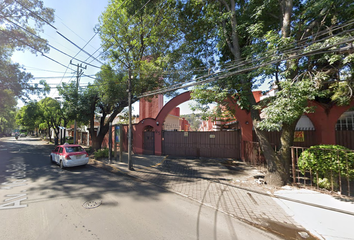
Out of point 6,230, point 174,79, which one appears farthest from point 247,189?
point 174,79

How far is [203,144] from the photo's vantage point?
1229 cm

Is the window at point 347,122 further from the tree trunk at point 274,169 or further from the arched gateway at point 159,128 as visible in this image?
the tree trunk at point 274,169

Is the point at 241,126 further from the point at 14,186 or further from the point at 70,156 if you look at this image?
the point at 14,186

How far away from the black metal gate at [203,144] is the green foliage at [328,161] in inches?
222

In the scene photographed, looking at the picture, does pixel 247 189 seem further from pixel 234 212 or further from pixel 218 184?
pixel 234 212

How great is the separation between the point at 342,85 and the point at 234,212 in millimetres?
6290

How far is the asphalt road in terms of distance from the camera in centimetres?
331

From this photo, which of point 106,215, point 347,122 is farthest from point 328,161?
point 106,215

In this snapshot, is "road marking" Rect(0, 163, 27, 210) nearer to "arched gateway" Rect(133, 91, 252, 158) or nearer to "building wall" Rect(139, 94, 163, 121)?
"arched gateway" Rect(133, 91, 252, 158)

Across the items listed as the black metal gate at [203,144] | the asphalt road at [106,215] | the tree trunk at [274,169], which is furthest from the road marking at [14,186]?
the black metal gate at [203,144]

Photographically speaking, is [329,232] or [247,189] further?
[247,189]

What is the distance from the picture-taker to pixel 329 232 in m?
3.46

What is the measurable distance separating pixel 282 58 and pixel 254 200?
5.16m

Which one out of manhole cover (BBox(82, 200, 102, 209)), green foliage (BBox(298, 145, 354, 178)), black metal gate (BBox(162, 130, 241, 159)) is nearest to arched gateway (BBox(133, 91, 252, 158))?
black metal gate (BBox(162, 130, 241, 159))
